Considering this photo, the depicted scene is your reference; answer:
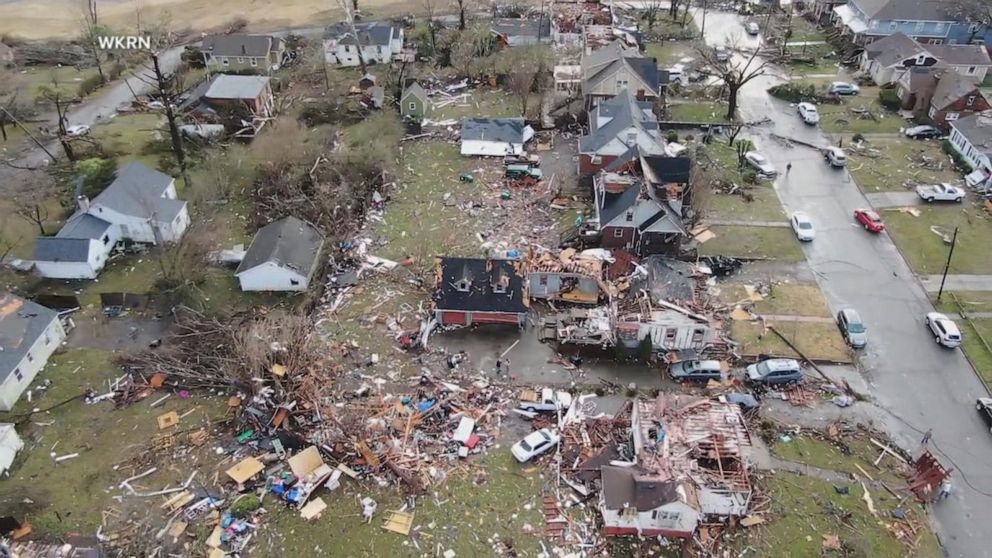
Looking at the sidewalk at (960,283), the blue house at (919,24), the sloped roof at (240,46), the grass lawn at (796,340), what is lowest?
the grass lawn at (796,340)

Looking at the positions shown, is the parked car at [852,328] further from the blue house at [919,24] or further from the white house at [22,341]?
the blue house at [919,24]

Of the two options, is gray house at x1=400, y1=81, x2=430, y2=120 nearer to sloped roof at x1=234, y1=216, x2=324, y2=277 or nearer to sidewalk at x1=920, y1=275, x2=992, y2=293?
sloped roof at x1=234, y1=216, x2=324, y2=277

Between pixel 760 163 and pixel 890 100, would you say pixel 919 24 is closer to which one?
pixel 890 100

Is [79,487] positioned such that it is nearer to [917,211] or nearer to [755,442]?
[755,442]

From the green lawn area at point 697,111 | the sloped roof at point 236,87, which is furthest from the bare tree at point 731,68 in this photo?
the sloped roof at point 236,87

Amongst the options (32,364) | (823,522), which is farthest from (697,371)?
(32,364)

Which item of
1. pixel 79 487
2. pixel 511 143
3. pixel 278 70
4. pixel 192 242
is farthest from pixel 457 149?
pixel 79 487
